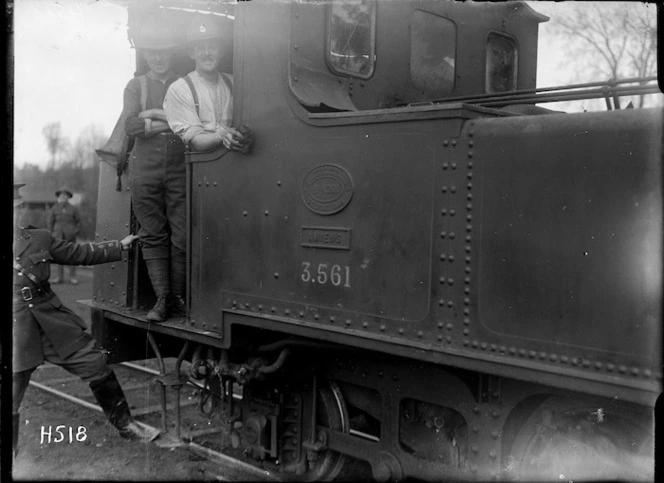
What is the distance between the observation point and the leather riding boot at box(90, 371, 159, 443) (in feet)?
17.2

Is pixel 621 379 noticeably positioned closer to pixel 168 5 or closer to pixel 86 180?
pixel 168 5

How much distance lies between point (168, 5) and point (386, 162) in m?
2.68

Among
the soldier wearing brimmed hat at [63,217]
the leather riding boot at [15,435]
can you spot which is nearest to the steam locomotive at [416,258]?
the leather riding boot at [15,435]

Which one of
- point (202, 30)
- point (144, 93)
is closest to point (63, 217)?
point (144, 93)

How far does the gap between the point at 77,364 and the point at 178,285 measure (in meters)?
0.99

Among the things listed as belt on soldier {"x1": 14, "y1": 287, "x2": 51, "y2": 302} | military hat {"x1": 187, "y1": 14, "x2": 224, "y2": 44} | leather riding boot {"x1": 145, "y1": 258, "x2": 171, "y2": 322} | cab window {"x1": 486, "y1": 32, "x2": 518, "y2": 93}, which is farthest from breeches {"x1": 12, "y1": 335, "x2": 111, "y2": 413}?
cab window {"x1": 486, "y1": 32, "x2": 518, "y2": 93}

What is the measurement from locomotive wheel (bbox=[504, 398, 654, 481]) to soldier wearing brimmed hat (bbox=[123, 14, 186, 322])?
2.60 meters

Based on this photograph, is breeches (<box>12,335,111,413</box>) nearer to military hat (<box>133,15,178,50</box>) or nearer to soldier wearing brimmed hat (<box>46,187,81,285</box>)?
military hat (<box>133,15,178,50</box>)

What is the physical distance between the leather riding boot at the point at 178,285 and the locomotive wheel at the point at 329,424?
47.6 inches

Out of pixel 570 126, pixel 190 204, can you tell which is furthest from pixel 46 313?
pixel 570 126

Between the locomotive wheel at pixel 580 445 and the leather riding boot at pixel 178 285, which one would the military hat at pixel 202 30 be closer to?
the leather riding boot at pixel 178 285

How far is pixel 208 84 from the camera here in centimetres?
453

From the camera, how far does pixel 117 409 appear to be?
5.37m

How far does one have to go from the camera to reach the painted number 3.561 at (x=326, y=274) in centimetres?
353
